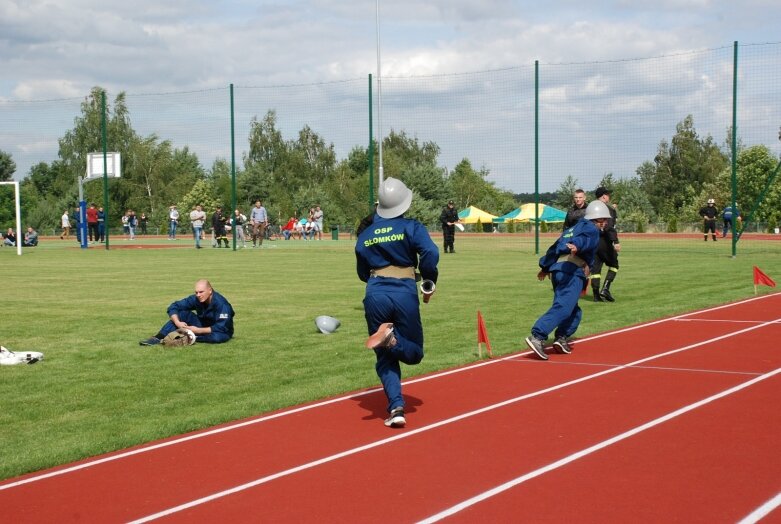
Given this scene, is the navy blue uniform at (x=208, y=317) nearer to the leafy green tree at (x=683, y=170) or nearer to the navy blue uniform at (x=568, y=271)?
the navy blue uniform at (x=568, y=271)

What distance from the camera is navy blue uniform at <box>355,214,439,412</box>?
7812mm

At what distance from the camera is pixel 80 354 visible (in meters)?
11.6

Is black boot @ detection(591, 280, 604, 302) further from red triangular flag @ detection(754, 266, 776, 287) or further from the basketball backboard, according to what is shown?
the basketball backboard

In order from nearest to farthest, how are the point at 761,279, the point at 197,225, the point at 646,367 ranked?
the point at 646,367, the point at 761,279, the point at 197,225

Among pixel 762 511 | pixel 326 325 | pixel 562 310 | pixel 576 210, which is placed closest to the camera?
pixel 762 511

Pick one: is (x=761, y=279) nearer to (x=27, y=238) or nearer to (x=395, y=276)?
(x=395, y=276)

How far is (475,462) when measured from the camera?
6.59m

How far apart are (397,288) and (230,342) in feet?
17.2

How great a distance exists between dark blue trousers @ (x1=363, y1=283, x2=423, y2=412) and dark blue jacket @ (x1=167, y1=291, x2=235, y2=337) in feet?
16.0

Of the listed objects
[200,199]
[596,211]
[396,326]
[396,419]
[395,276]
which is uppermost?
[200,199]

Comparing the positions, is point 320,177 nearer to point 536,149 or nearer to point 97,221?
point 97,221

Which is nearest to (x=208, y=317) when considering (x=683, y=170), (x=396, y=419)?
(x=396, y=419)

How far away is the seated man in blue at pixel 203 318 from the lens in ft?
40.4

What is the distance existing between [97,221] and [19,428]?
41663 millimetres
